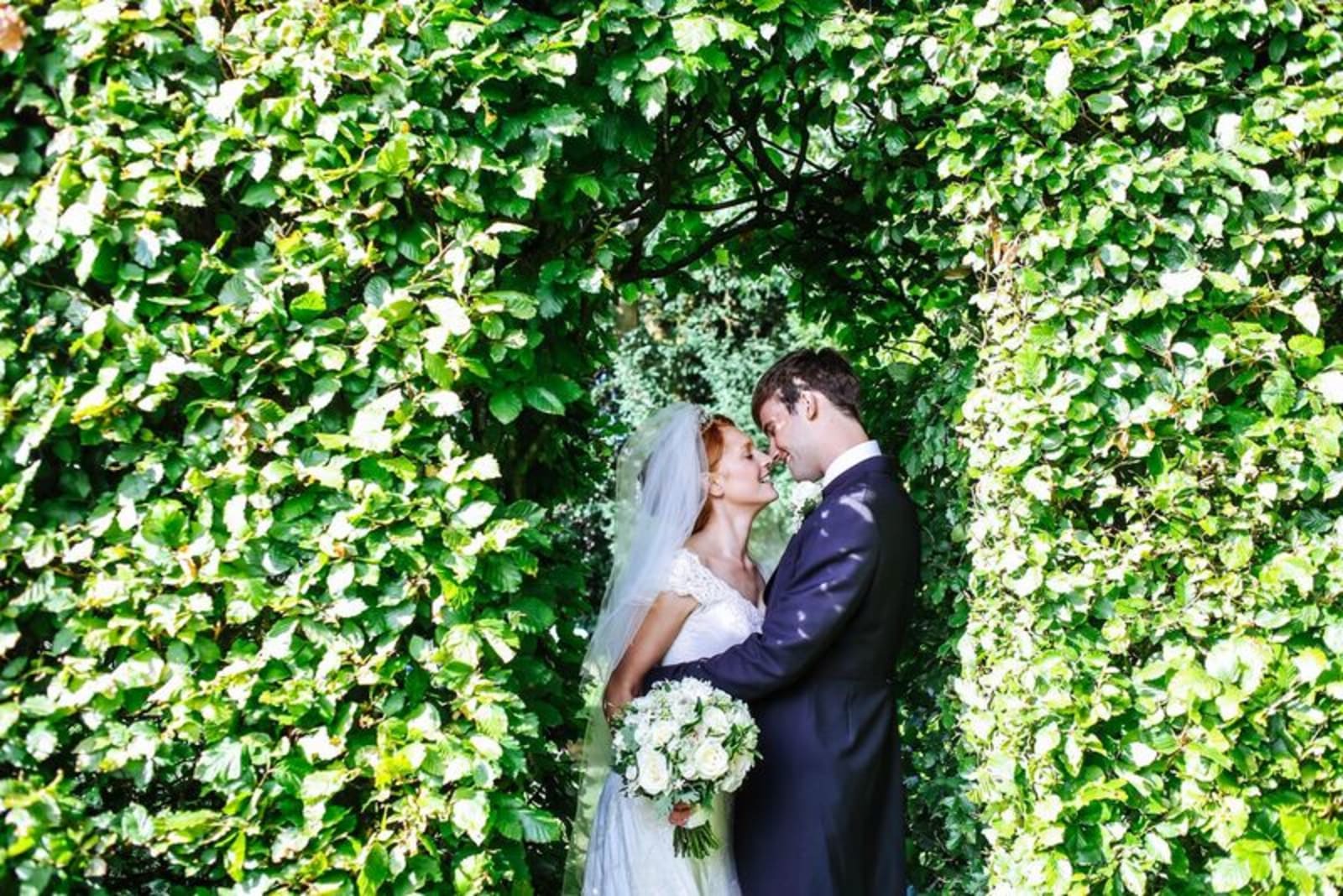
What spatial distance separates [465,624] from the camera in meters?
2.55

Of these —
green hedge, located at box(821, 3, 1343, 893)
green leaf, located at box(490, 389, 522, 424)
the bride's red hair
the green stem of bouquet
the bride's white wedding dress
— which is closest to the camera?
green leaf, located at box(490, 389, 522, 424)

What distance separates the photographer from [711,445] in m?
4.05

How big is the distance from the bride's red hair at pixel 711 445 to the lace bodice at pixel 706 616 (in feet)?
0.79

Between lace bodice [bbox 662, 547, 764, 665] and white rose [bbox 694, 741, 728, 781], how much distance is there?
22.9 inches

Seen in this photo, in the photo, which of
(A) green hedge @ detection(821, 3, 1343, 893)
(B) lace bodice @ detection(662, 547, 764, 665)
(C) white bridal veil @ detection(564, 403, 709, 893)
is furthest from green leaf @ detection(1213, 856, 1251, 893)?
(C) white bridal veil @ detection(564, 403, 709, 893)

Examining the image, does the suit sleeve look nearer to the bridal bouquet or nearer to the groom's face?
the bridal bouquet

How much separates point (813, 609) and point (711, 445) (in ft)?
3.03

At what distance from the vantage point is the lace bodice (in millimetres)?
3635

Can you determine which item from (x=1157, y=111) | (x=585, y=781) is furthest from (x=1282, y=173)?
(x=585, y=781)

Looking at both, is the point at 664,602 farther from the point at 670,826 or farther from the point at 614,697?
the point at 670,826

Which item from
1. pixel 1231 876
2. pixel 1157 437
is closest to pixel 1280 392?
pixel 1157 437

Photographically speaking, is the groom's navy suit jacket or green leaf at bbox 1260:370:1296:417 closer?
green leaf at bbox 1260:370:1296:417

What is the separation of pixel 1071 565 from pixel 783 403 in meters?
1.10

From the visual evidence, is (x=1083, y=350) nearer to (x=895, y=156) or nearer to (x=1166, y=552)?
(x=1166, y=552)
